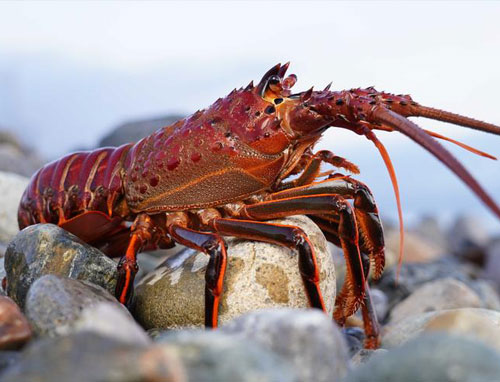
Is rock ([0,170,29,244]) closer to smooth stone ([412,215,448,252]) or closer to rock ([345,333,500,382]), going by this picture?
rock ([345,333,500,382])

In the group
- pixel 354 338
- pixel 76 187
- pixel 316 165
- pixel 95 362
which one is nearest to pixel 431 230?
pixel 354 338

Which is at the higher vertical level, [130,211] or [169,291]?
[130,211]

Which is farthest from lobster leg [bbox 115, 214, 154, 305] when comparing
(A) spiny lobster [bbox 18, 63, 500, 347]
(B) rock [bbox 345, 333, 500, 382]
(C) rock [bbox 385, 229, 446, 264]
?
(C) rock [bbox 385, 229, 446, 264]

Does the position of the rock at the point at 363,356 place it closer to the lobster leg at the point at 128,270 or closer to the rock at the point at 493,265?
the lobster leg at the point at 128,270

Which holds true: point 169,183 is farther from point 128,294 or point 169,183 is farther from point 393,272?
point 393,272

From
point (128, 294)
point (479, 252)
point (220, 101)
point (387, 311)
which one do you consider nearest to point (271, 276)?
point (128, 294)

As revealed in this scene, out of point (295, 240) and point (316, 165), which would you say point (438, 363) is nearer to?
point (295, 240)

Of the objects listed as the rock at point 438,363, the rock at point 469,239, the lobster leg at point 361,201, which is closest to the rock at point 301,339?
the rock at point 438,363
